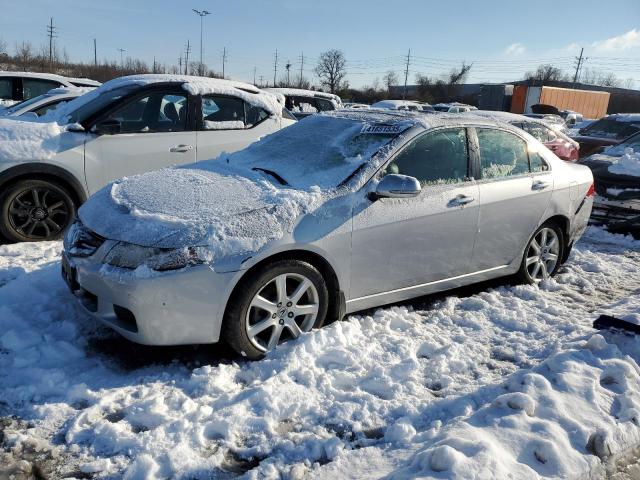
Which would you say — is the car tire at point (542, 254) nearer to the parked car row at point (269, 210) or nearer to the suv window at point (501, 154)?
the parked car row at point (269, 210)

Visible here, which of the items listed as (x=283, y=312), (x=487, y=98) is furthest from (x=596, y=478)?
(x=487, y=98)

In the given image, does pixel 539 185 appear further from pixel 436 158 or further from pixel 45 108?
pixel 45 108

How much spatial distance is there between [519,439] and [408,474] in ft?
2.13

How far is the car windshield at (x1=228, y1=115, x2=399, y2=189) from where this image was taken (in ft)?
13.0

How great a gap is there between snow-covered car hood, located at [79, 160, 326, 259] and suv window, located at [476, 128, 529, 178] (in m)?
1.73

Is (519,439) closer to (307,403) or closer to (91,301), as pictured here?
(307,403)

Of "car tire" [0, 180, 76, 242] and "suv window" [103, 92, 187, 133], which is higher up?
"suv window" [103, 92, 187, 133]

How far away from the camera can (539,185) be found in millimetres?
4961

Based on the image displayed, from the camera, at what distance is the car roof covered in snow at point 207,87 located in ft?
20.5

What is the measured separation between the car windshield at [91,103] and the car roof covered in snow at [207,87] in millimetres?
67

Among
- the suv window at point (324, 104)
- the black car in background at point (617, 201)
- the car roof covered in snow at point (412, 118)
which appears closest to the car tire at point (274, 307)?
the car roof covered in snow at point (412, 118)

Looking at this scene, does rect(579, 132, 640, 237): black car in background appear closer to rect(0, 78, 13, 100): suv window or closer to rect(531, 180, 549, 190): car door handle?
rect(531, 180, 549, 190): car door handle

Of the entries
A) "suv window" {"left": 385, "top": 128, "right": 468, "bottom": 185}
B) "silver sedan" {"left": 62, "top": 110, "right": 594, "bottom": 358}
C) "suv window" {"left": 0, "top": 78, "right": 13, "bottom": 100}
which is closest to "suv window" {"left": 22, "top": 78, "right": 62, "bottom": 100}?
"suv window" {"left": 0, "top": 78, "right": 13, "bottom": 100}

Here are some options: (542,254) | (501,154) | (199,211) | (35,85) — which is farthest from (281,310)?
(35,85)
